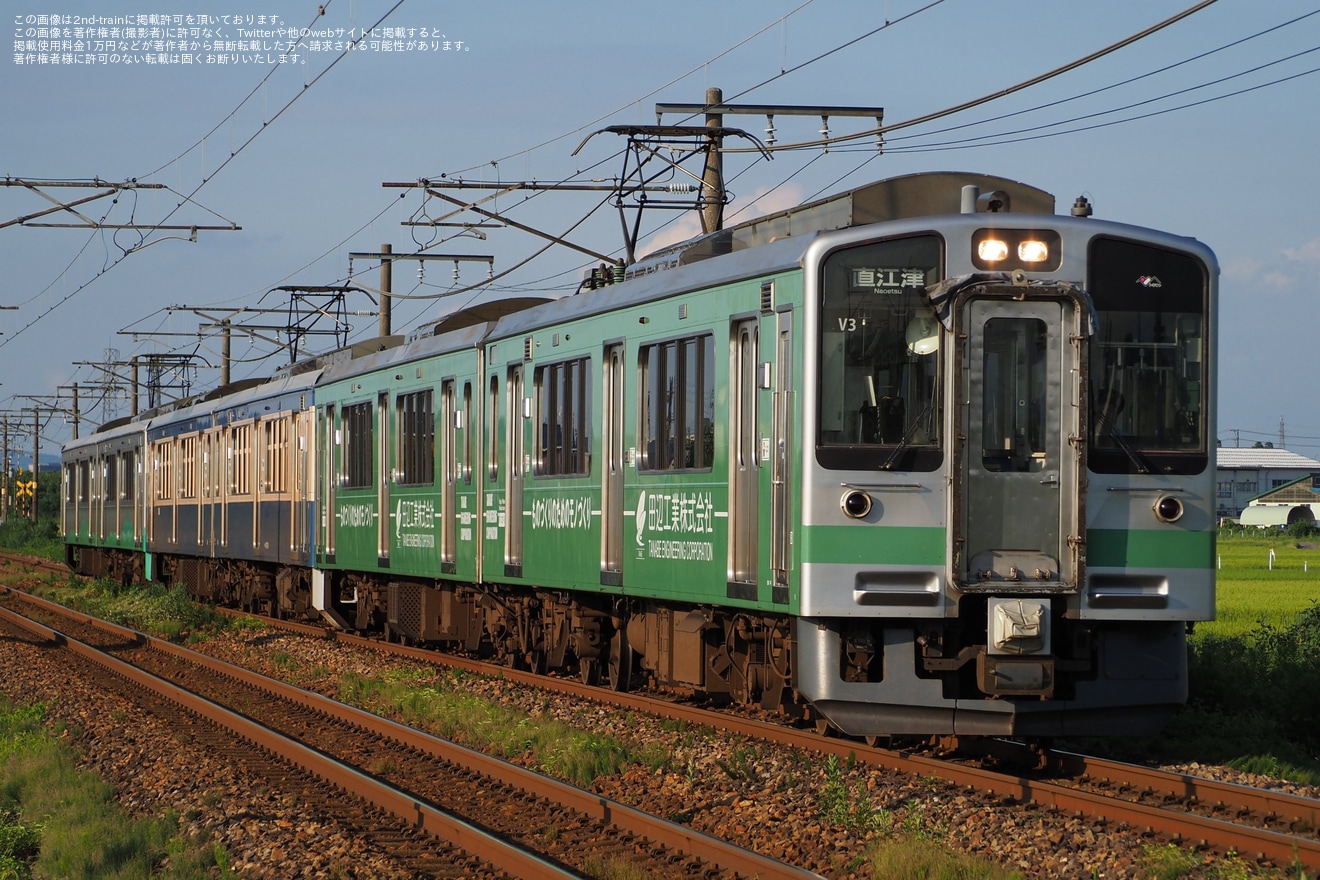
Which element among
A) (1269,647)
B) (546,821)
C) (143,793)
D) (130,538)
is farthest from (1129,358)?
(130,538)

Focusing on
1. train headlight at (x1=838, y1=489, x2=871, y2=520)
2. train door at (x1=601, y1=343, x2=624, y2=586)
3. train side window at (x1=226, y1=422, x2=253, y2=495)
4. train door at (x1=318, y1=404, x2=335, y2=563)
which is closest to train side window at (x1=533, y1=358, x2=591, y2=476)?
train door at (x1=601, y1=343, x2=624, y2=586)

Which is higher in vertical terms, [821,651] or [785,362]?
[785,362]

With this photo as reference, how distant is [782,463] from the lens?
961 cm

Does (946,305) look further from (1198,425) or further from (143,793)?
(143,793)

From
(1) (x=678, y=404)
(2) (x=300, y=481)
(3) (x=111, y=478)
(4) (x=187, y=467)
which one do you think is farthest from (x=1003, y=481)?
(3) (x=111, y=478)

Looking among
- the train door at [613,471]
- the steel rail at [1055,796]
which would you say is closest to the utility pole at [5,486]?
the train door at [613,471]

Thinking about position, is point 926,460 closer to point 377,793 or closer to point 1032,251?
point 1032,251

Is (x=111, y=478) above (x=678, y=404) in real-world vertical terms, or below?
below

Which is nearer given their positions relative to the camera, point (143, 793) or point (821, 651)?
point (821, 651)

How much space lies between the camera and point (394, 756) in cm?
1120

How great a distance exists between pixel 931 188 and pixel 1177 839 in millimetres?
4322

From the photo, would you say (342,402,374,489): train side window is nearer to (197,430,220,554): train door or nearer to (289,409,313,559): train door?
(289,409,313,559): train door

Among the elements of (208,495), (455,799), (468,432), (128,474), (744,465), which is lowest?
(455,799)

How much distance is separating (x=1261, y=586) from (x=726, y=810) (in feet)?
91.8
